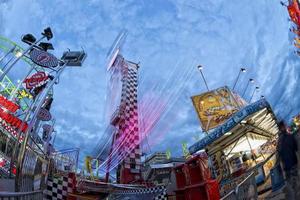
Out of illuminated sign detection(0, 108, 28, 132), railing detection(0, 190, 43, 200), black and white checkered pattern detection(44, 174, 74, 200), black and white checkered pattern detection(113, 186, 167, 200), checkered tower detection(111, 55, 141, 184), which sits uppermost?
illuminated sign detection(0, 108, 28, 132)

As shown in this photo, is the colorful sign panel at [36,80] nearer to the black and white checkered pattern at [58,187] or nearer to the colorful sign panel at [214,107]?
the colorful sign panel at [214,107]

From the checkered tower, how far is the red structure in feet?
27.5

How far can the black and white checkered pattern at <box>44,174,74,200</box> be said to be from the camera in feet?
27.8

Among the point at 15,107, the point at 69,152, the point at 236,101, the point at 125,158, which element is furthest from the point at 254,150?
the point at 15,107

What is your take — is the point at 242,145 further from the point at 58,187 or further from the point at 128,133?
the point at 58,187

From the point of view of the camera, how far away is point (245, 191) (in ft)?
21.6

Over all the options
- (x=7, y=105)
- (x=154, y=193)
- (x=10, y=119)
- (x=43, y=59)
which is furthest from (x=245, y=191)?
(x=7, y=105)

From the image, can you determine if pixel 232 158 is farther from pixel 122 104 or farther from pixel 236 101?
pixel 122 104

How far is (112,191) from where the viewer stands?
43.0 ft

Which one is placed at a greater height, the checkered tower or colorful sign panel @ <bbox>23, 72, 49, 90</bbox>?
colorful sign panel @ <bbox>23, 72, 49, 90</bbox>

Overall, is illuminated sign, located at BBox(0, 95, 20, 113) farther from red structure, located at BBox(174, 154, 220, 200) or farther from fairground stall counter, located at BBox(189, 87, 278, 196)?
red structure, located at BBox(174, 154, 220, 200)

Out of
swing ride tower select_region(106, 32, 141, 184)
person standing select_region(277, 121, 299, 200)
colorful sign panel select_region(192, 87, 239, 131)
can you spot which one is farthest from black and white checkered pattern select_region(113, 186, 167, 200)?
colorful sign panel select_region(192, 87, 239, 131)

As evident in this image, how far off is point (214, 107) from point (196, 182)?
37.3 feet

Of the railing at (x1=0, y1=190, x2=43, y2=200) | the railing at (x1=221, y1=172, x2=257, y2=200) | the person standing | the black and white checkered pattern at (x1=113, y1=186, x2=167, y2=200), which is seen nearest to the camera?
the railing at (x1=0, y1=190, x2=43, y2=200)
